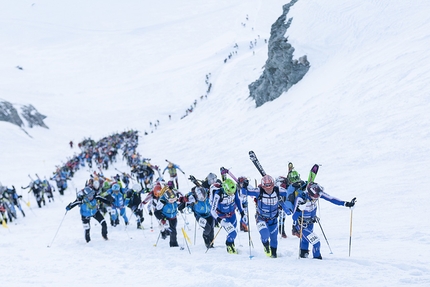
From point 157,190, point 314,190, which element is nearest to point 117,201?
point 157,190

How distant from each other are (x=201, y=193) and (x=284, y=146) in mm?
12102

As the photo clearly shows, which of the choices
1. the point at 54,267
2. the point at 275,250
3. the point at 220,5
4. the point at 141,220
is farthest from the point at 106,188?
the point at 220,5

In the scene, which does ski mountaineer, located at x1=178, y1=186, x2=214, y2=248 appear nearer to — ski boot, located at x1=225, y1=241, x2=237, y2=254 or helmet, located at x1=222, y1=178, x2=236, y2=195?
ski boot, located at x1=225, y1=241, x2=237, y2=254

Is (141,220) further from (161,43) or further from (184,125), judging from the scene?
(161,43)

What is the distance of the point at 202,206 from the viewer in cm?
1084

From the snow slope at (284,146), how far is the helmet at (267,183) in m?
1.63

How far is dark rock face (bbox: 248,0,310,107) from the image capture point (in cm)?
3250

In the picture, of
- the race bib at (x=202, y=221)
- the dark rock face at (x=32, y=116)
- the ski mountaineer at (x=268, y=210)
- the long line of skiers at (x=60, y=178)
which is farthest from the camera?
the dark rock face at (x=32, y=116)

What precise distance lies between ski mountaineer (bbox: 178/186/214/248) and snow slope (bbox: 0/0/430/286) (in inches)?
20.5

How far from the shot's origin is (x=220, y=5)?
147250 mm

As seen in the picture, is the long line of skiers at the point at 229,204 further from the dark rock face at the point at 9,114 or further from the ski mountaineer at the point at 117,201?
the dark rock face at the point at 9,114

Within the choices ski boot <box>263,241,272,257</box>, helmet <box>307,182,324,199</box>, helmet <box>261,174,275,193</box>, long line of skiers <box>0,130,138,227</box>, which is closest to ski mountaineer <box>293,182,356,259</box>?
helmet <box>307,182,324,199</box>

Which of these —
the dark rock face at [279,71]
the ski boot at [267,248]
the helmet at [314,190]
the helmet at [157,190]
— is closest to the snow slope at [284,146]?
the ski boot at [267,248]

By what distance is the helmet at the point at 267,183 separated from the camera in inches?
356
